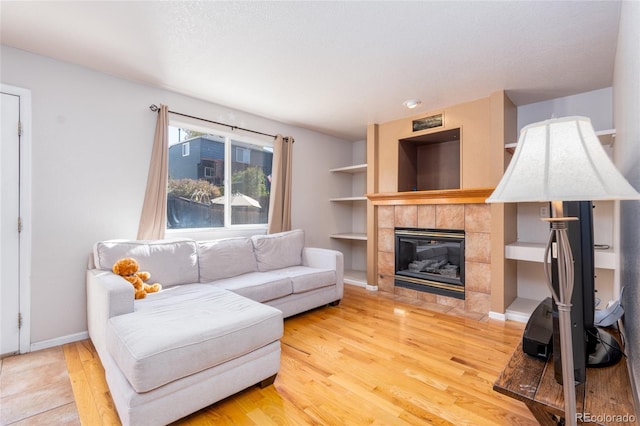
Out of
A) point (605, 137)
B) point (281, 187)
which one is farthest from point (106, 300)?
point (605, 137)

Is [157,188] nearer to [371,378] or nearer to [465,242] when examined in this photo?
[371,378]

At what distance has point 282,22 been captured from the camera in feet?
6.53

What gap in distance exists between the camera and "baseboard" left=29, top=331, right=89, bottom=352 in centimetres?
240

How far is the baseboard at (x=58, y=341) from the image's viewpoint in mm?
2399

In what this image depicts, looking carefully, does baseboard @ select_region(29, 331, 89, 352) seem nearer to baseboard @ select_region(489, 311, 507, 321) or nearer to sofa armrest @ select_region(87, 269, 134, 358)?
sofa armrest @ select_region(87, 269, 134, 358)

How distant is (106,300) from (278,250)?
74.4 inches

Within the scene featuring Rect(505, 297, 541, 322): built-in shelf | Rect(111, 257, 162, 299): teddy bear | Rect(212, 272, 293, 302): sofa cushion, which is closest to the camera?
Rect(111, 257, 162, 299): teddy bear

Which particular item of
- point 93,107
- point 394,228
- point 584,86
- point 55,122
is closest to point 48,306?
point 55,122

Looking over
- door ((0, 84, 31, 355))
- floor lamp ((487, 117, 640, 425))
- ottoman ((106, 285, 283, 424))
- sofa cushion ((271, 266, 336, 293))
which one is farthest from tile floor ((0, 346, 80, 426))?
floor lamp ((487, 117, 640, 425))

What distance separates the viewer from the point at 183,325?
1.67m

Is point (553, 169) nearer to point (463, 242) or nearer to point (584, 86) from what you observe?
point (463, 242)

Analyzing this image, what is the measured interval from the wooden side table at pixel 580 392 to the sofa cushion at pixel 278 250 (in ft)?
8.44

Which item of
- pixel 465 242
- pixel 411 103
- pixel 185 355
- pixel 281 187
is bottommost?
pixel 185 355

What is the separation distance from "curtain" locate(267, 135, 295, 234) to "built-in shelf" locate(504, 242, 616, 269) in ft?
8.91
